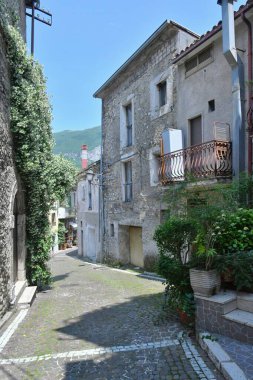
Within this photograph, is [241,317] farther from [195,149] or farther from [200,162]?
[195,149]

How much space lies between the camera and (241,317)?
4359 millimetres

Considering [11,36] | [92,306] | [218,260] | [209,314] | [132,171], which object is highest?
[11,36]

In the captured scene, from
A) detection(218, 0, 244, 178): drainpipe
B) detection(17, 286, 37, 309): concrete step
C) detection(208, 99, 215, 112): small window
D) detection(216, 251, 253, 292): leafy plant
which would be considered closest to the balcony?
detection(218, 0, 244, 178): drainpipe

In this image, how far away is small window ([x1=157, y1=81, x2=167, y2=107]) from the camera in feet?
36.9

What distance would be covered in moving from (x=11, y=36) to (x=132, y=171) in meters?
7.42

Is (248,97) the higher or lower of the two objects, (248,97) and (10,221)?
the higher

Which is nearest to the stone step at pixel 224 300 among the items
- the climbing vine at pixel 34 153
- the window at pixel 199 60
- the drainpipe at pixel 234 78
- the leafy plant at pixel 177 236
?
the leafy plant at pixel 177 236

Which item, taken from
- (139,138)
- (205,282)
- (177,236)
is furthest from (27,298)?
(139,138)

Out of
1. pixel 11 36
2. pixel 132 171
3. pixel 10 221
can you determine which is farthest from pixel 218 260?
pixel 132 171

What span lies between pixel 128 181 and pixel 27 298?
7.70 m

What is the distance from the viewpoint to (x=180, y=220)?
5684 mm

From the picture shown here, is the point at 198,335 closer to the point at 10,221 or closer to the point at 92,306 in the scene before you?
the point at 92,306

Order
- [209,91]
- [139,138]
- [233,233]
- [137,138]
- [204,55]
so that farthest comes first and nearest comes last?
1. [137,138]
2. [139,138]
3. [204,55]
4. [209,91]
5. [233,233]

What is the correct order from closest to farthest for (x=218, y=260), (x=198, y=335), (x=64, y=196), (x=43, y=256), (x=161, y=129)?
(x=198, y=335) → (x=218, y=260) → (x=43, y=256) → (x=64, y=196) → (x=161, y=129)
